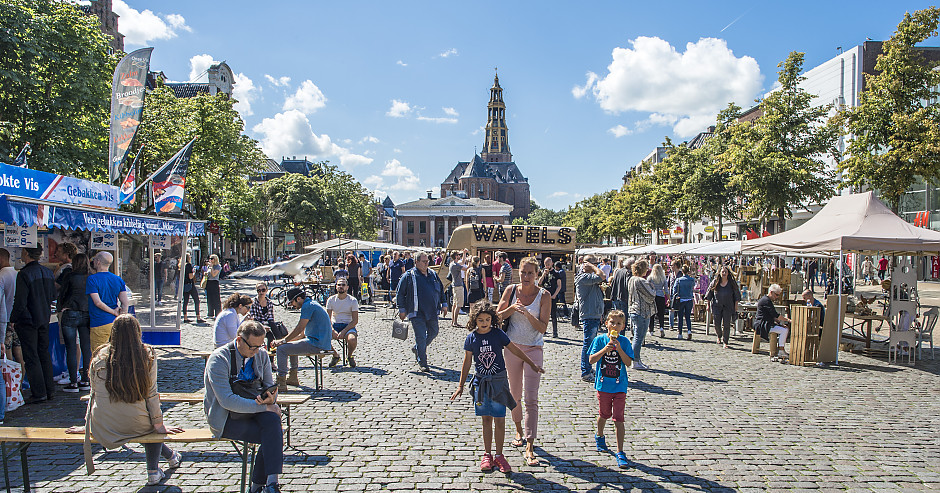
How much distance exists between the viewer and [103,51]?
1803 centimetres

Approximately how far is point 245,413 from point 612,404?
3.05 meters

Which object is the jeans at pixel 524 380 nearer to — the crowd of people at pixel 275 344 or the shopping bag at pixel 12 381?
the crowd of people at pixel 275 344

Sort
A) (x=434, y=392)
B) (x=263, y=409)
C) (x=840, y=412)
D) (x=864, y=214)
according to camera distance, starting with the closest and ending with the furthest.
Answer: (x=263, y=409), (x=840, y=412), (x=434, y=392), (x=864, y=214)

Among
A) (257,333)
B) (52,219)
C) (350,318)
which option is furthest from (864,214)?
(52,219)

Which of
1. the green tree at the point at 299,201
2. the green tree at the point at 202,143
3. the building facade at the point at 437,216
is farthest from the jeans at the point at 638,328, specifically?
the building facade at the point at 437,216

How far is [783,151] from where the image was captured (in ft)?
81.3

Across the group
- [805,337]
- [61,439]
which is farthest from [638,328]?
[61,439]

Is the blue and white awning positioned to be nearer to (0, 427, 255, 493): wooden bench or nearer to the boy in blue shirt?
(0, 427, 255, 493): wooden bench

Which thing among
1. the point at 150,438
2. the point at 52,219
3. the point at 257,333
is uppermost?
the point at 52,219

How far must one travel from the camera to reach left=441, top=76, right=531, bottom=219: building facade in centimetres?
14650

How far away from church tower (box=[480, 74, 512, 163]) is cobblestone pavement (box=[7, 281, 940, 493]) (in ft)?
470

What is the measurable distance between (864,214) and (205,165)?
27006mm

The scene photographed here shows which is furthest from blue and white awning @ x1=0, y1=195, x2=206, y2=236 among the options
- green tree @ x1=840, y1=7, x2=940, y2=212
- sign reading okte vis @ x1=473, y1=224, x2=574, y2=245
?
green tree @ x1=840, y1=7, x2=940, y2=212

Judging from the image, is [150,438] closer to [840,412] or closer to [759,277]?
[840,412]
